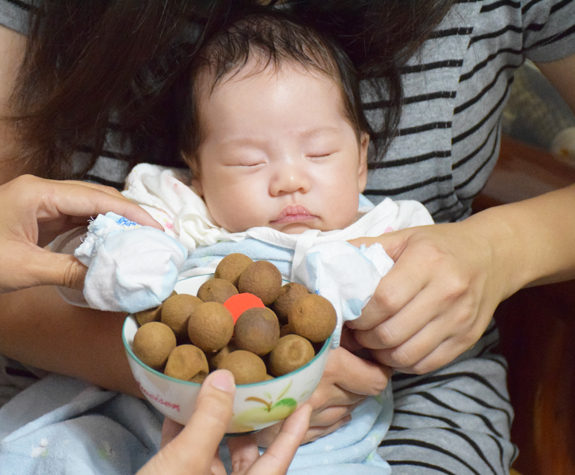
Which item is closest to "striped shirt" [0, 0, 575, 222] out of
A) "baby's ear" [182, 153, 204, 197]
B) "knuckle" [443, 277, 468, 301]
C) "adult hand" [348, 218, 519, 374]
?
"baby's ear" [182, 153, 204, 197]

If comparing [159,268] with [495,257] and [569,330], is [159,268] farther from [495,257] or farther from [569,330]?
[569,330]

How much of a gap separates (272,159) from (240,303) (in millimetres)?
407

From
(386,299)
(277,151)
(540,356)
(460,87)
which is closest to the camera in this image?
(386,299)

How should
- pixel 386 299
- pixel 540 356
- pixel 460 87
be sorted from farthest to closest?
pixel 540 356
pixel 460 87
pixel 386 299

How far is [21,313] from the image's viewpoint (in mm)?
1001

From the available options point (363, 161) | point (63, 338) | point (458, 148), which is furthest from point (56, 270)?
point (458, 148)

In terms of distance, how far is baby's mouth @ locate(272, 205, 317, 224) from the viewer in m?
1.00

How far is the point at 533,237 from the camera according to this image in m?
1.04

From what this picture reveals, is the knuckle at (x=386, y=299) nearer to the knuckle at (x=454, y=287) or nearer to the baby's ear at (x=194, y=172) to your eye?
the knuckle at (x=454, y=287)

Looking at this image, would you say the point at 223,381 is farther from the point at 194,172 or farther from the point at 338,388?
the point at 194,172

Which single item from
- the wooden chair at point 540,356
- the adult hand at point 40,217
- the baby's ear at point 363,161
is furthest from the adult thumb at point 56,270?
the wooden chair at point 540,356

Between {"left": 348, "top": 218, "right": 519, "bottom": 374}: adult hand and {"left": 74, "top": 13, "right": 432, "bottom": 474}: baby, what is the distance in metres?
0.17

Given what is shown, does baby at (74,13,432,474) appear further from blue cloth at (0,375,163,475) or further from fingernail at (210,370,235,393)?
fingernail at (210,370,235,393)

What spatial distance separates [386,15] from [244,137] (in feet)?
1.29
